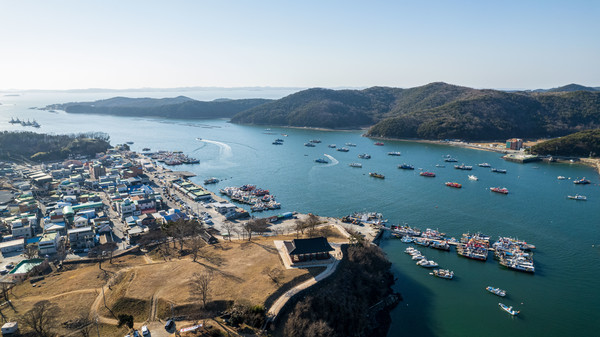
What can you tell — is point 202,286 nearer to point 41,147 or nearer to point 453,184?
point 453,184

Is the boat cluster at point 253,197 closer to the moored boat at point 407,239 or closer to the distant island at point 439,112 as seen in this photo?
the moored boat at point 407,239

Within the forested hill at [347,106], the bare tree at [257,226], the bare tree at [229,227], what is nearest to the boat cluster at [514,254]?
the bare tree at [257,226]

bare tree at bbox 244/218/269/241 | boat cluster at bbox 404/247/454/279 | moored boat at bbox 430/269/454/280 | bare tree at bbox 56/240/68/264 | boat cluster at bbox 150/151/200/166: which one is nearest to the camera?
moored boat at bbox 430/269/454/280

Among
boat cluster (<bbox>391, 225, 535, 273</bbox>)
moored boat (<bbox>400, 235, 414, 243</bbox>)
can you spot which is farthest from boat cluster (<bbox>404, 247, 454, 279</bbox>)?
boat cluster (<bbox>391, 225, 535, 273</bbox>)

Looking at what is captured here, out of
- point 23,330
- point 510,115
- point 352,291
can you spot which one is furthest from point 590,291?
point 510,115

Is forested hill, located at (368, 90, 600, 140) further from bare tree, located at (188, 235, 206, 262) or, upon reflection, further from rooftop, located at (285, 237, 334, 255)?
bare tree, located at (188, 235, 206, 262)

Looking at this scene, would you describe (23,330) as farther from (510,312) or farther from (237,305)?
(510,312)

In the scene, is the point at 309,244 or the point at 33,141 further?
the point at 33,141
